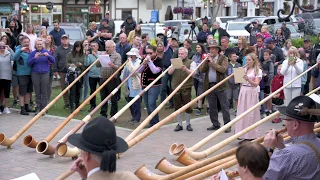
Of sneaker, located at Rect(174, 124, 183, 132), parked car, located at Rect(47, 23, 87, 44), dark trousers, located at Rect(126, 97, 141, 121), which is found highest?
parked car, located at Rect(47, 23, 87, 44)

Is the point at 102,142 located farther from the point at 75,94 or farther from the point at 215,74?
the point at 75,94

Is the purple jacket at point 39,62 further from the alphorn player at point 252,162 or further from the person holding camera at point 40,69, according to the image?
the alphorn player at point 252,162

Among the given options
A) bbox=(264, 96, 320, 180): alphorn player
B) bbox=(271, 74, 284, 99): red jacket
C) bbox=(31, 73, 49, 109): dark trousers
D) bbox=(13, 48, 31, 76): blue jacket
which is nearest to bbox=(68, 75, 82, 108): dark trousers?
bbox=(31, 73, 49, 109): dark trousers

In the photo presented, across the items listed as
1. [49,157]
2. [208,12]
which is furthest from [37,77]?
[208,12]

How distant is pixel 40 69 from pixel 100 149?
423 inches

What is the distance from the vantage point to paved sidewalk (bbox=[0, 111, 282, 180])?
10.2m

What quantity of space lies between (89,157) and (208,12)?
5444 centimetres

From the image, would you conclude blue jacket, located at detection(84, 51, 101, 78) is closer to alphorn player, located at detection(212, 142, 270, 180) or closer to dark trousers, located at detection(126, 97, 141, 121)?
dark trousers, located at detection(126, 97, 141, 121)

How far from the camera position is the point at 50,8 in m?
45.4

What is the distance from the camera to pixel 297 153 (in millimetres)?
5312

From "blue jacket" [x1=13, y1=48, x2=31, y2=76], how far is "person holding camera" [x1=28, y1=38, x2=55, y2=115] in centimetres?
22

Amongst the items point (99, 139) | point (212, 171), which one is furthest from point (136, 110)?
point (99, 139)

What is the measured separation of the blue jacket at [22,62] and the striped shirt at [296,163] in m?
10.3

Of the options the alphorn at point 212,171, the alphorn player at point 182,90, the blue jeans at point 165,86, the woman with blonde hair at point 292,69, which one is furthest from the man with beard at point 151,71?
the alphorn at point 212,171
